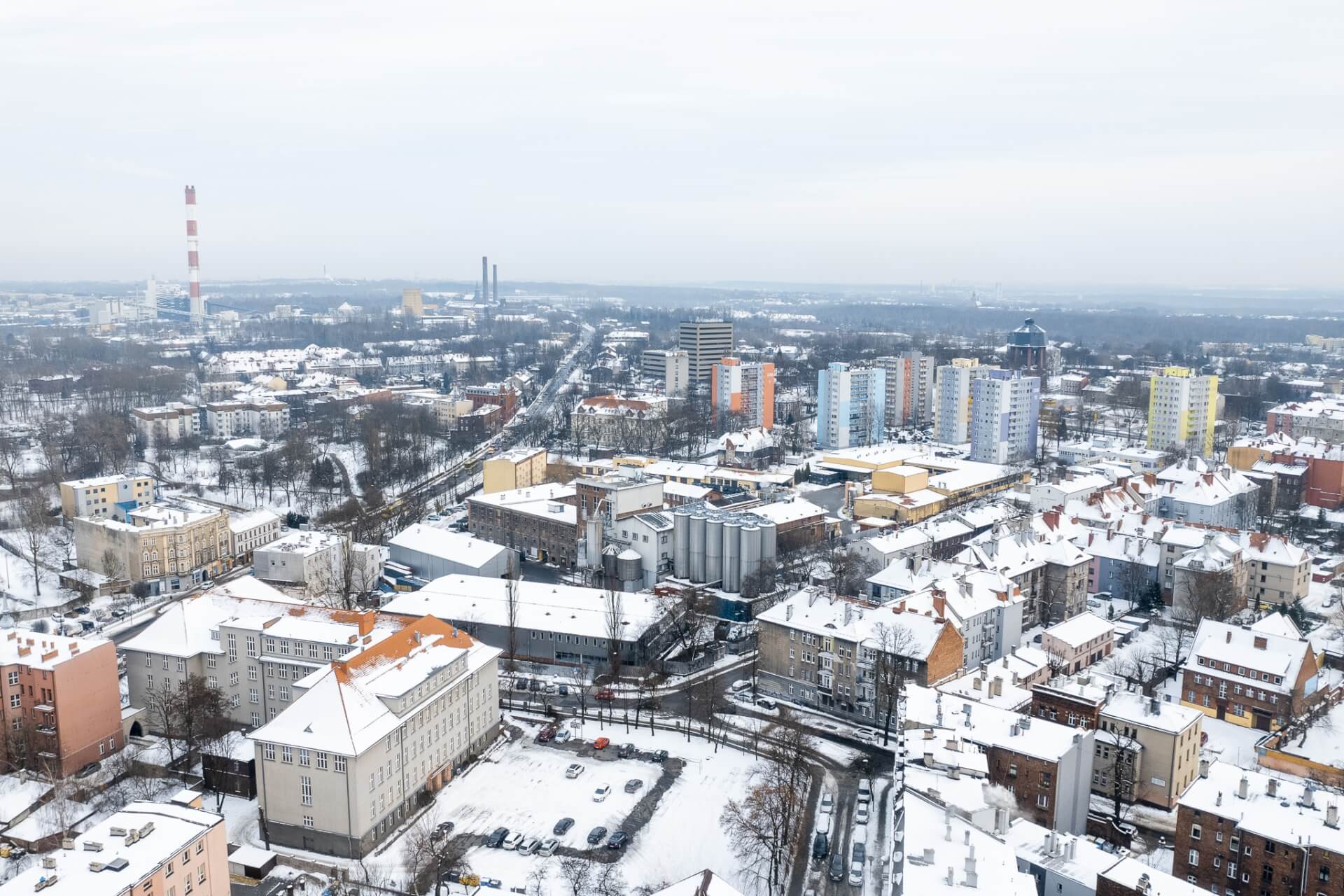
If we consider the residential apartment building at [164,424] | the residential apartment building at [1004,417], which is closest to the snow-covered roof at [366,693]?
the residential apartment building at [1004,417]

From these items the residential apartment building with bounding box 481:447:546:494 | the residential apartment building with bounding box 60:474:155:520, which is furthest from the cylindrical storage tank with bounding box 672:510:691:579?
the residential apartment building with bounding box 60:474:155:520

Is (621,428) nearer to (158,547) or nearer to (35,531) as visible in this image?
(158,547)

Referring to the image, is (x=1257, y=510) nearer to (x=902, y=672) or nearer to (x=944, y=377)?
(x=944, y=377)

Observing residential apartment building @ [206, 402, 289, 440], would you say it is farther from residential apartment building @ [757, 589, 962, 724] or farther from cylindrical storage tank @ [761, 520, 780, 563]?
residential apartment building @ [757, 589, 962, 724]

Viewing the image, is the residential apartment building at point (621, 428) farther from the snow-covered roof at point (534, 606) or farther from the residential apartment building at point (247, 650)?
the residential apartment building at point (247, 650)

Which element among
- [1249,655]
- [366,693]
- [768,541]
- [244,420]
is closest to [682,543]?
[768,541]
